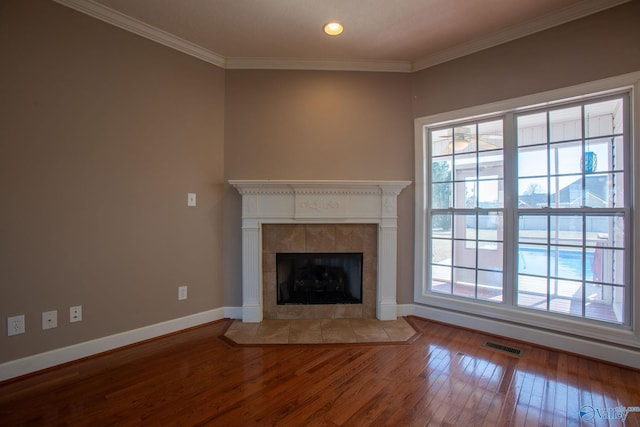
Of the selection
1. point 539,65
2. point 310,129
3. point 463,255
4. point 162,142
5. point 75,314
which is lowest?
point 75,314

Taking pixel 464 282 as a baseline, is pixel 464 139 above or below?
above

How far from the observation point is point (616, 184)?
2279 mm

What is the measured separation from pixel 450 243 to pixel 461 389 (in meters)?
1.53

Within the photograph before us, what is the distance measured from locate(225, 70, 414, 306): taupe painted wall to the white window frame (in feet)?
0.61

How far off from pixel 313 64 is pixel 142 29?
5.28 ft

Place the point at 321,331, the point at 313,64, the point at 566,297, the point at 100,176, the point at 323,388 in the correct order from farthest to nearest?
1. the point at 313,64
2. the point at 321,331
3. the point at 566,297
4. the point at 100,176
5. the point at 323,388

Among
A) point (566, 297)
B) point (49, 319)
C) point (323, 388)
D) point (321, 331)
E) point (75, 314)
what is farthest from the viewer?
point (321, 331)

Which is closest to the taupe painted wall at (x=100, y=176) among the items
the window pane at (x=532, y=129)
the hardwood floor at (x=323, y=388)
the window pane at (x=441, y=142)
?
the hardwood floor at (x=323, y=388)

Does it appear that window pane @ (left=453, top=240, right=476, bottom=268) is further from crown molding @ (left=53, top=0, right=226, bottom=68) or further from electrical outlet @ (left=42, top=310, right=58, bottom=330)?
electrical outlet @ (left=42, top=310, right=58, bottom=330)

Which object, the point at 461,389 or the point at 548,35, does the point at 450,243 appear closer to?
the point at 461,389

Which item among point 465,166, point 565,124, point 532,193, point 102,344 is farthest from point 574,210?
point 102,344

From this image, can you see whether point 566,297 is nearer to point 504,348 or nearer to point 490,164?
point 504,348

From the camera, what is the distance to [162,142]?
106 inches

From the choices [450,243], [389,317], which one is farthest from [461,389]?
[450,243]
